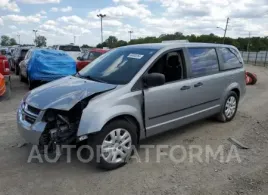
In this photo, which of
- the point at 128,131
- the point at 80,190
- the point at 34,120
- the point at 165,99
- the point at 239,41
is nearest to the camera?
the point at 80,190

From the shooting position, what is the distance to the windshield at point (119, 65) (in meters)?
4.29

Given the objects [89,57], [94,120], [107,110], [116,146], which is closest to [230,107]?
[116,146]

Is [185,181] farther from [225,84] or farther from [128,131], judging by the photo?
[225,84]

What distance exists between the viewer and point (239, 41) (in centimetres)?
7600

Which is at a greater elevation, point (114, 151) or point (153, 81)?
point (153, 81)

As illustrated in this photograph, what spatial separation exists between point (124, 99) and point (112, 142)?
0.61 meters

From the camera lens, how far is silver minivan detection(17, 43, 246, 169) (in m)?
3.71

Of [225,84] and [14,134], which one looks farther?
[225,84]

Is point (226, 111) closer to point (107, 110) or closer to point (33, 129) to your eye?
point (107, 110)

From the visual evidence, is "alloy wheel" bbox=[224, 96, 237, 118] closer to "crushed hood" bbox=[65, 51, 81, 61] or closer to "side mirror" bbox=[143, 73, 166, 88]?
"side mirror" bbox=[143, 73, 166, 88]

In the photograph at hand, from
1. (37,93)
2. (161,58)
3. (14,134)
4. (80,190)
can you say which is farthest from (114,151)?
(14,134)

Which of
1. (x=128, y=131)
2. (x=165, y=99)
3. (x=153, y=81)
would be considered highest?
(x=153, y=81)

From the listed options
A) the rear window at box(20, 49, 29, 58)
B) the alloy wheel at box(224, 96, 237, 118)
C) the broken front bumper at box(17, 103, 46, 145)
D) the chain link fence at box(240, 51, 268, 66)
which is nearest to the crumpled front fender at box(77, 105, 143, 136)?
the broken front bumper at box(17, 103, 46, 145)

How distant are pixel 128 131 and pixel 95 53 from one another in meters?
9.57
